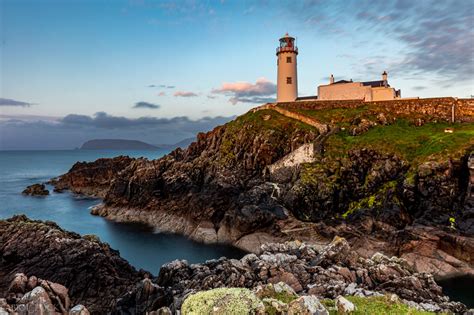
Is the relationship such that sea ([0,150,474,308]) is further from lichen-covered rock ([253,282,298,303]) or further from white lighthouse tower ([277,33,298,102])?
white lighthouse tower ([277,33,298,102])

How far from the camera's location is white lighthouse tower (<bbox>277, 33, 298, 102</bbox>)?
3051 inches

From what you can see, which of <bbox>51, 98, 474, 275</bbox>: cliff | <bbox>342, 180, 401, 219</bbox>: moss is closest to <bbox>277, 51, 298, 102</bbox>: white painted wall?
<bbox>51, 98, 474, 275</bbox>: cliff

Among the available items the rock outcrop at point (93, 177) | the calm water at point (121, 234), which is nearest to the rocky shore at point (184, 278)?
the calm water at point (121, 234)

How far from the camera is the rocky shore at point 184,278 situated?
21703 mm

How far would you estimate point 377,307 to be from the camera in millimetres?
18422

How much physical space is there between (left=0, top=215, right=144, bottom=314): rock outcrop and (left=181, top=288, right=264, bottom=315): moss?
12.0 meters

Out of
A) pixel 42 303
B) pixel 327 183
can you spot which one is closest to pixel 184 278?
pixel 42 303

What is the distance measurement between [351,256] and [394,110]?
42.4 m

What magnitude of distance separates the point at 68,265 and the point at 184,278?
10.7 meters

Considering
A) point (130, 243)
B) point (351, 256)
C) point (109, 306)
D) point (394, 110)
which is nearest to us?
point (109, 306)

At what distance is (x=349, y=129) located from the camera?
60906mm

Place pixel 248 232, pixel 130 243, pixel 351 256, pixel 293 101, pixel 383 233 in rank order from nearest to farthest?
pixel 351 256, pixel 383 233, pixel 248 232, pixel 130 243, pixel 293 101

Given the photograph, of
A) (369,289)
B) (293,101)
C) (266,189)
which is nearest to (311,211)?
(266,189)

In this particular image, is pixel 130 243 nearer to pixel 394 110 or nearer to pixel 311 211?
pixel 311 211
